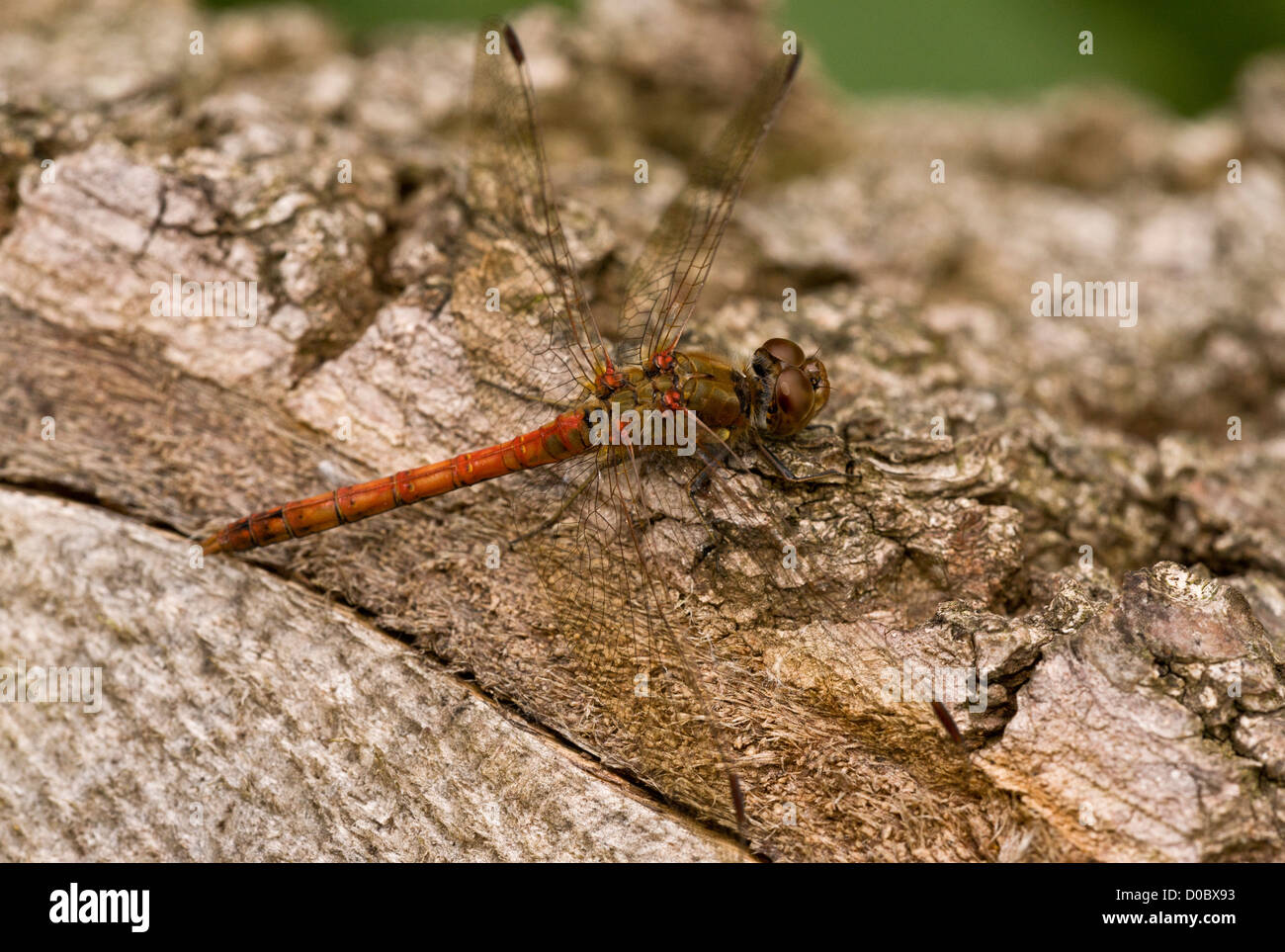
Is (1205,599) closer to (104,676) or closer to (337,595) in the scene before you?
(337,595)

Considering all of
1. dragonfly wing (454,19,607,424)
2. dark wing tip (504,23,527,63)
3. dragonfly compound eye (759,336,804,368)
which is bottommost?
dragonfly compound eye (759,336,804,368)

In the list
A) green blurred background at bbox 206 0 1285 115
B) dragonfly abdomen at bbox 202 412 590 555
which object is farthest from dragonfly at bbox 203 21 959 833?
green blurred background at bbox 206 0 1285 115

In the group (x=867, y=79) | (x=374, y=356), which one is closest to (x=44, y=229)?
(x=374, y=356)

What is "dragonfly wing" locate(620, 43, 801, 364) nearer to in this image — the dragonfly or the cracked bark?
the dragonfly

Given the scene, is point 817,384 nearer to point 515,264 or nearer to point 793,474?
point 793,474

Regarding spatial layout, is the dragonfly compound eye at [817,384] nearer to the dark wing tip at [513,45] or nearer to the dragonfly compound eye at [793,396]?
the dragonfly compound eye at [793,396]

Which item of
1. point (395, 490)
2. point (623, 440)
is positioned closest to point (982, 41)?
point (623, 440)
